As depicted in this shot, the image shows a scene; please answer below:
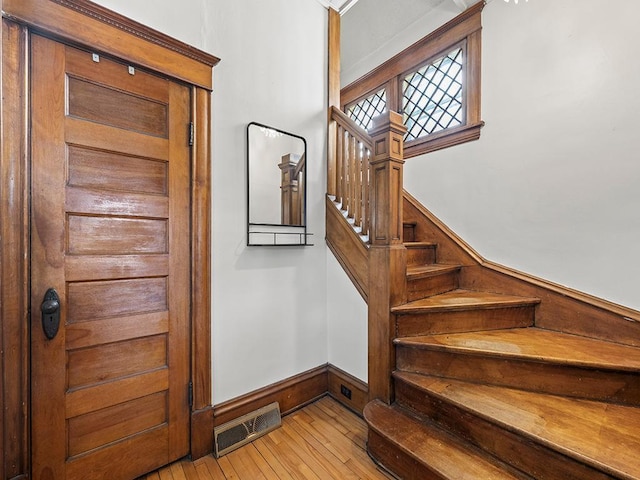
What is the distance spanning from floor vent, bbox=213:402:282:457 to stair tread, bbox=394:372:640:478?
0.92 m

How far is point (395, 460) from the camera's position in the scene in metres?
1.37

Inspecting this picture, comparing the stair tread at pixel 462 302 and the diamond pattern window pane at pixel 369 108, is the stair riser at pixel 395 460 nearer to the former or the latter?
the stair tread at pixel 462 302

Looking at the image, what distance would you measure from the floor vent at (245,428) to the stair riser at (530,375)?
0.87m

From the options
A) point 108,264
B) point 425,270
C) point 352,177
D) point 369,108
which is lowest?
point 425,270

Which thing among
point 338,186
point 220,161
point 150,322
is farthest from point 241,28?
point 150,322

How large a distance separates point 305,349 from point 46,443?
135 centimetres

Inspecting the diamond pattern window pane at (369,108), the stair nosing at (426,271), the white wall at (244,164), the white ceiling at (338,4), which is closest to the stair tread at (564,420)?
the stair nosing at (426,271)

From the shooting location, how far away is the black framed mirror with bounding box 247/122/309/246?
5.79 ft

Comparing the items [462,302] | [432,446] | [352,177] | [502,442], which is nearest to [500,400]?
[502,442]

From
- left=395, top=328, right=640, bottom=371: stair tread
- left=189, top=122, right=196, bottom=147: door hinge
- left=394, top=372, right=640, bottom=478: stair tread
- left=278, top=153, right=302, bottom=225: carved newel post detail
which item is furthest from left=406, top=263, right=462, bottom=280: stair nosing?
left=189, top=122, right=196, bottom=147: door hinge

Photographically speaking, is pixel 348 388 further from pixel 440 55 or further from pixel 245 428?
pixel 440 55

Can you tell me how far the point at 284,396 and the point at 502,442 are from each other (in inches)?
49.1

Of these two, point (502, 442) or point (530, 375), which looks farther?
point (530, 375)

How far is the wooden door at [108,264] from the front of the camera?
1.18 metres
